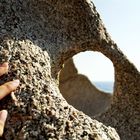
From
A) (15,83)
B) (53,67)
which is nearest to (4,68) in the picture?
(15,83)

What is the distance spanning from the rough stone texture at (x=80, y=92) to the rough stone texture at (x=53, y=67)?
12.8 feet

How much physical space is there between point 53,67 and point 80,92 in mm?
4976

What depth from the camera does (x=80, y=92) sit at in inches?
309

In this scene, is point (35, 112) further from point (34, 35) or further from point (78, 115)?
point (34, 35)

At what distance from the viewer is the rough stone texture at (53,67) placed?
7.48 feet

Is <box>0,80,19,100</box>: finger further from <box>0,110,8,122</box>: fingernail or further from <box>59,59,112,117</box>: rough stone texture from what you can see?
<box>59,59,112,117</box>: rough stone texture

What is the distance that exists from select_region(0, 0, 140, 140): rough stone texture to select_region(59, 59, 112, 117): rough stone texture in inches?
154

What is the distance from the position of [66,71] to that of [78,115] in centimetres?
561

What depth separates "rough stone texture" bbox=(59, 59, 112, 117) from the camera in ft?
25.1

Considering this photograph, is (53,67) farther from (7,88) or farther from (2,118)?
(2,118)

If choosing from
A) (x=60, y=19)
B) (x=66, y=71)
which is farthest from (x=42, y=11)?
(x=66, y=71)

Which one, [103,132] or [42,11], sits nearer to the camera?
[103,132]

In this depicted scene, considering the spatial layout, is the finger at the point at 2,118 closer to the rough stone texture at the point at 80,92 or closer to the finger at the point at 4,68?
the finger at the point at 4,68

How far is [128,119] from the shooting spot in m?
3.59
